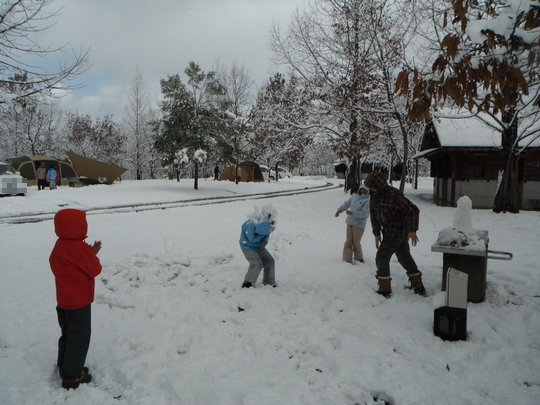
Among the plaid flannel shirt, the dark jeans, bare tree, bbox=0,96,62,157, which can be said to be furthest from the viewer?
bare tree, bbox=0,96,62,157

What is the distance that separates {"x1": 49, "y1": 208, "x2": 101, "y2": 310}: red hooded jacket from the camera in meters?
3.35

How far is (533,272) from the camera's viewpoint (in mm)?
6762

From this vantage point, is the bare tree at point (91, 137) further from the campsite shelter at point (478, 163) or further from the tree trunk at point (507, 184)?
the tree trunk at point (507, 184)

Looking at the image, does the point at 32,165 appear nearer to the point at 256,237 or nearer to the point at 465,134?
the point at 256,237

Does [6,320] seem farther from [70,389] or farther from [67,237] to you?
[67,237]

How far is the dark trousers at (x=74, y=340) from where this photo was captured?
11.1ft

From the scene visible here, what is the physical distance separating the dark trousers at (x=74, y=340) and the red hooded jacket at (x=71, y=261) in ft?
0.32

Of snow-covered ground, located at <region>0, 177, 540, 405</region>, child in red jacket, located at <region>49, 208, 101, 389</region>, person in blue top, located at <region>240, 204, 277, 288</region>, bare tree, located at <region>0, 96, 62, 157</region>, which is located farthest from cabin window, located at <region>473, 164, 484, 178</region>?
bare tree, located at <region>0, 96, 62, 157</region>

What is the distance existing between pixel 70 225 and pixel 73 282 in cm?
53

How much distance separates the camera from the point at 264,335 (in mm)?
4375

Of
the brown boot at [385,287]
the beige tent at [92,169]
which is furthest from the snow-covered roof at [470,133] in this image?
the beige tent at [92,169]

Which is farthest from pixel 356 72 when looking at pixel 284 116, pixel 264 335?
pixel 264 335

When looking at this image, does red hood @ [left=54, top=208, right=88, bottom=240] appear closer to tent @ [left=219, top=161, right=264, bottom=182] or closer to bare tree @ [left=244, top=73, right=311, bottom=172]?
bare tree @ [left=244, top=73, right=311, bottom=172]

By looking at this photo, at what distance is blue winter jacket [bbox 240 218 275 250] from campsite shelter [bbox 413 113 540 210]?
14.5 meters
